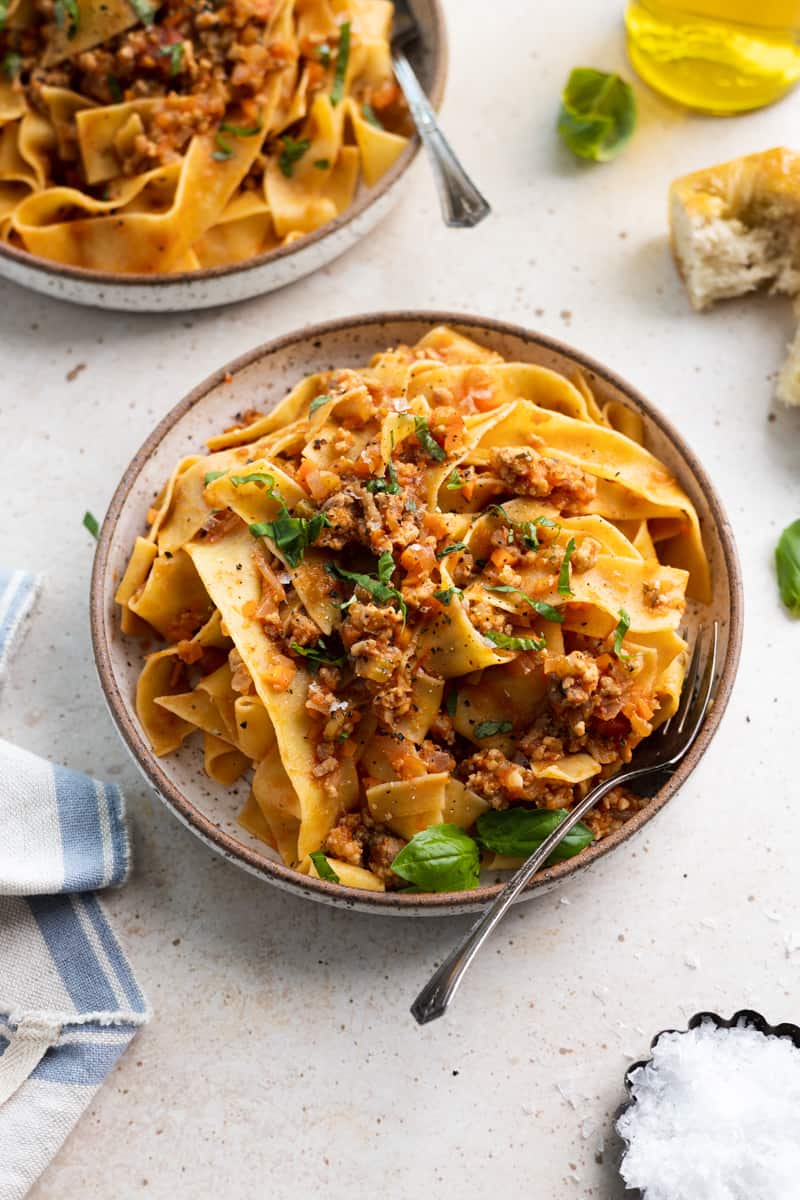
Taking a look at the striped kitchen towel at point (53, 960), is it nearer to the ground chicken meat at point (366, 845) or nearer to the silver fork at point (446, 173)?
the ground chicken meat at point (366, 845)

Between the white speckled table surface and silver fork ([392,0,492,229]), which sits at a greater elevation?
silver fork ([392,0,492,229])

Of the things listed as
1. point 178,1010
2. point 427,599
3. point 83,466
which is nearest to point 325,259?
point 83,466

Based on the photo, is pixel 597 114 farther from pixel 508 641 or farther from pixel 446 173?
pixel 508 641

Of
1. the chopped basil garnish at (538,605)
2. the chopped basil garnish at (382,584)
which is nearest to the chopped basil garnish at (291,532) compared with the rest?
the chopped basil garnish at (382,584)

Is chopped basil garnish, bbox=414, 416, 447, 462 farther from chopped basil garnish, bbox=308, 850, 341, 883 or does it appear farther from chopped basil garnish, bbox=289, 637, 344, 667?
chopped basil garnish, bbox=308, 850, 341, 883

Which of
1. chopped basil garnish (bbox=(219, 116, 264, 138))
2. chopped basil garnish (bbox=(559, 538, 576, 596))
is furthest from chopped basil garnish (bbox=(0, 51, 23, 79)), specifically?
chopped basil garnish (bbox=(559, 538, 576, 596))

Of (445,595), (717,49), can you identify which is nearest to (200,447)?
(445,595)
